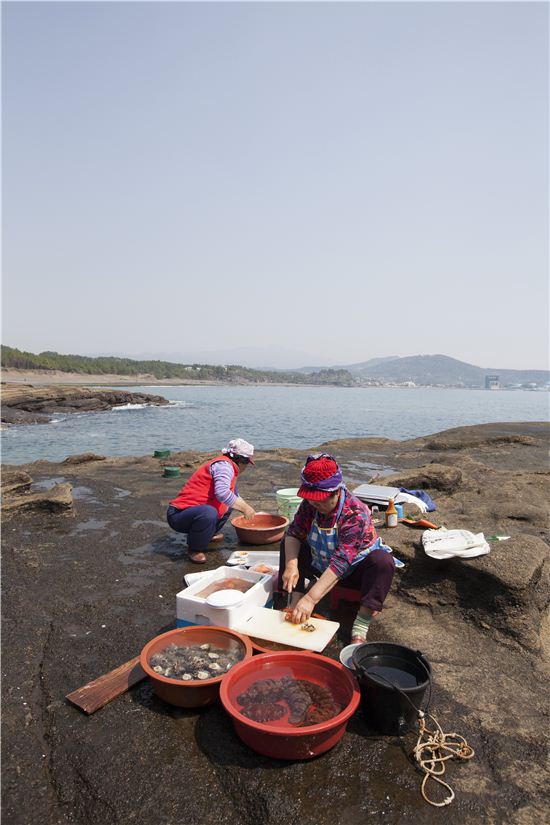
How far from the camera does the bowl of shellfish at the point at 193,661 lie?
2885 mm

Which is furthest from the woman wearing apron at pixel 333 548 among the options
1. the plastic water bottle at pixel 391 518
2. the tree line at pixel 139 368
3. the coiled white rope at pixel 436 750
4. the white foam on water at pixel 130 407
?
the tree line at pixel 139 368

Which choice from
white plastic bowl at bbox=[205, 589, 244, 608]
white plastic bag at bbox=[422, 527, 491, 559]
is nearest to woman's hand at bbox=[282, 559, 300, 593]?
white plastic bowl at bbox=[205, 589, 244, 608]

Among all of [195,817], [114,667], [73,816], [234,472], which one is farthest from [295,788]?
[234,472]

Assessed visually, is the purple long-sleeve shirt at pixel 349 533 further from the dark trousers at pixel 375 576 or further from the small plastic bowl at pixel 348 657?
the small plastic bowl at pixel 348 657

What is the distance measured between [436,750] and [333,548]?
55.6 inches

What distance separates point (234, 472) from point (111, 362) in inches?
4454

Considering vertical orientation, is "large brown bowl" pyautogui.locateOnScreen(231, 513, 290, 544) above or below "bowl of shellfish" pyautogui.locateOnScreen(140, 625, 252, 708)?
below

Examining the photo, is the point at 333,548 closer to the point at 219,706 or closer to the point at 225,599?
the point at 225,599

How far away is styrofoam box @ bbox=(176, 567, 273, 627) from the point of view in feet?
11.3

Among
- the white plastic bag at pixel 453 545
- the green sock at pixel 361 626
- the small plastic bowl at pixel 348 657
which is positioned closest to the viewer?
the small plastic bowl at pixel 348 657

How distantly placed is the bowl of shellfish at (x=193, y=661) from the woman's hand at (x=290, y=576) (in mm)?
596

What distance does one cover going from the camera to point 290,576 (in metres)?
3.77

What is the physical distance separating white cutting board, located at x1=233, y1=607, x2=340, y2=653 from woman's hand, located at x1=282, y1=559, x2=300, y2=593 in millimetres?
236

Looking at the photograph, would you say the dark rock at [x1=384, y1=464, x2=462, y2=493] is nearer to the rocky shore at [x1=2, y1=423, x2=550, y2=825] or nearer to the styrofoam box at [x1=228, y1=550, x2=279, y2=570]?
the rocky shore at [x1=2, y1=423, x2=550, y2=825]
